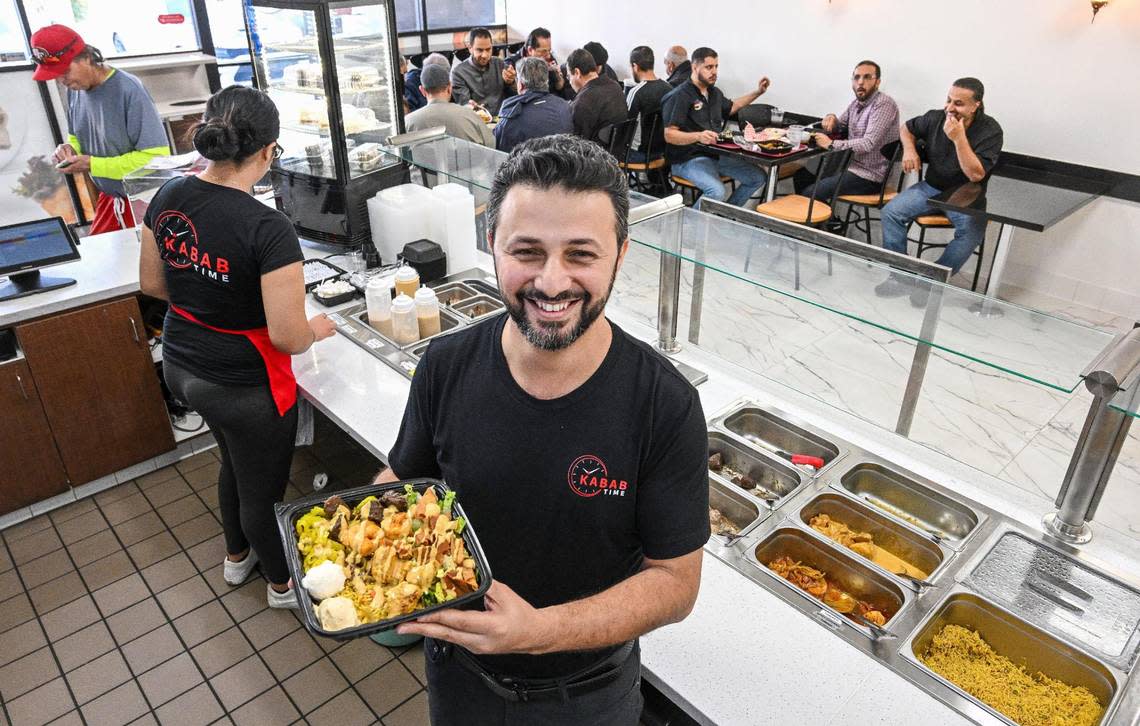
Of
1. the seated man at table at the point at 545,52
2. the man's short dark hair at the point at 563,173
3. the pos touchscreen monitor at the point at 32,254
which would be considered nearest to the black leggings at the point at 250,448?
the pos touchscreen monitor at the point at 32,254

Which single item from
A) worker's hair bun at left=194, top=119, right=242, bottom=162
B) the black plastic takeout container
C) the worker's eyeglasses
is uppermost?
the worker's eyeglasses

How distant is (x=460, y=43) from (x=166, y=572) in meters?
7.66

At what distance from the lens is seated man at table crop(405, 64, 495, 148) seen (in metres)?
4.73

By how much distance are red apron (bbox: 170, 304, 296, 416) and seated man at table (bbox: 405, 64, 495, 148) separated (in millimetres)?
2582

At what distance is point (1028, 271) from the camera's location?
578 centimetres

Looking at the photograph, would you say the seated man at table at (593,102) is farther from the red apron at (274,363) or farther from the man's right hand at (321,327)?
the red apron at (274,363)

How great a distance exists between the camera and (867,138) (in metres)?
5.75

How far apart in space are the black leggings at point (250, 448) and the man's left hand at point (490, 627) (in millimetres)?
1404

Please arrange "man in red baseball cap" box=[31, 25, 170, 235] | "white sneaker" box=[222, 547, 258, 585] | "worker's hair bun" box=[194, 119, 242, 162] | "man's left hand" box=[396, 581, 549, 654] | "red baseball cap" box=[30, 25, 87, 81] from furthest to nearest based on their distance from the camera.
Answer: "man in red baseball cap" box=[31, 25, 170, 235]
"red baseball cap" box=[30, 25, 87, 81]
"white sneaker" box=[222, 547, 258, 585]
"worker's hair bun" box=[194, 119, 242, 162]
"man's left hand" box=[396, 581, 549, 654]

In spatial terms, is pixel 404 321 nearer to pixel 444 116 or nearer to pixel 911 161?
pixel 444 116

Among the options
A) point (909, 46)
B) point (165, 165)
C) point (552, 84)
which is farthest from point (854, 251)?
point (552, 84)

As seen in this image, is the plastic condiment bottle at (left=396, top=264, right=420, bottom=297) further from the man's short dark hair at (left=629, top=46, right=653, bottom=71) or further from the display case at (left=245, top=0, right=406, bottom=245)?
the man's short dark hair at (left=629, top=46, right=653, bottom=71)

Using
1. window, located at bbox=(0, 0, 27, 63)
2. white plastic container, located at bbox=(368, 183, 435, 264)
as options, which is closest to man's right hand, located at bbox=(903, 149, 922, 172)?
white plastic container, located at bbox=(368, 183, 435, 264)

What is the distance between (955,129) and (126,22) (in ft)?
20.9
